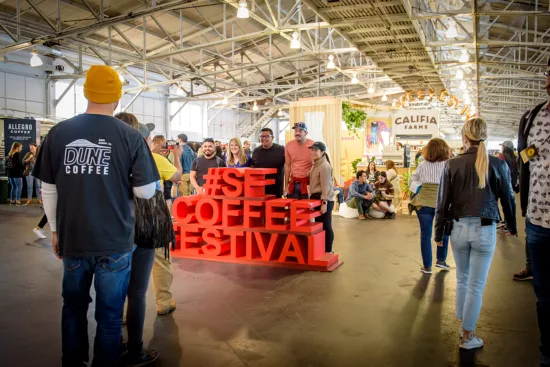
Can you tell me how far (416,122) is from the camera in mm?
11859

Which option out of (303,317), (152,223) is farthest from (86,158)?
(303,317)

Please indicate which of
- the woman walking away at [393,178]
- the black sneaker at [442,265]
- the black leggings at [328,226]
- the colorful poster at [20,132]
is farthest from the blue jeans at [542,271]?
the colorful poster at [20,132]

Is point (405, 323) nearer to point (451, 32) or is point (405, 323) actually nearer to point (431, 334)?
point (431, 334)

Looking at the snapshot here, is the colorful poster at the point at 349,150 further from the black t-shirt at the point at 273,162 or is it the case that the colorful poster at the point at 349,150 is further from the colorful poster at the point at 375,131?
the black t-shirt at the point at 273,162

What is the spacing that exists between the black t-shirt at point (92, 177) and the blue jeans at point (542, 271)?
2089 millimetres

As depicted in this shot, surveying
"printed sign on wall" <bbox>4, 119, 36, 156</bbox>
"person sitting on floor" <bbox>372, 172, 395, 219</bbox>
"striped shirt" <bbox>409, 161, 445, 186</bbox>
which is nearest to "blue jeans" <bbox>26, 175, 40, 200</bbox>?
"printed sign on wall" <bbox>4, 119, 36, 156</bbox>

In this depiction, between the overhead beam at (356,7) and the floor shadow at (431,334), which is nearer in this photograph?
the floor shadow at (431,334)

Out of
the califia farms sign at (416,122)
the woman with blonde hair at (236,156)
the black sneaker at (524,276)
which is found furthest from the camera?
the califia farms sign at (416,122)

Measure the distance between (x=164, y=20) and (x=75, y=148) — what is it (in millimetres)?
12955

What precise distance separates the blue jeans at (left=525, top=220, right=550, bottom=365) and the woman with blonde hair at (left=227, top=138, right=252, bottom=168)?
4734mm

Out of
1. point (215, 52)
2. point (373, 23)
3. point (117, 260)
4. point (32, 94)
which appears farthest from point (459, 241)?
point (32, 94)

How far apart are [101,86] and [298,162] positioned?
13.1 ft

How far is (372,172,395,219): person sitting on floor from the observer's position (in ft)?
33.1

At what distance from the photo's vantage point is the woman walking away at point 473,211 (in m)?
3.16
